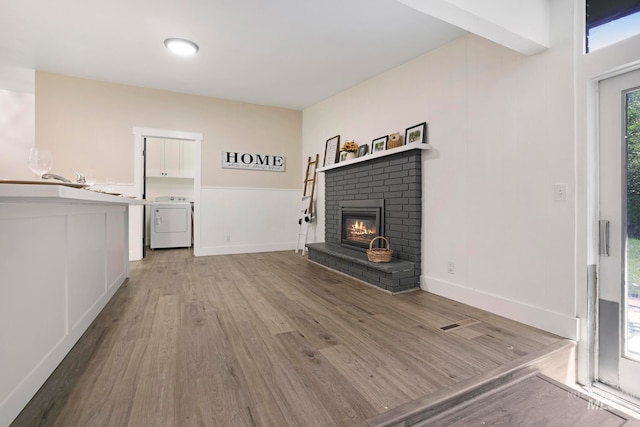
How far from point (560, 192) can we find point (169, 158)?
642 centimetres

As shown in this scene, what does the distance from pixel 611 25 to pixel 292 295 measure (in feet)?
9.98

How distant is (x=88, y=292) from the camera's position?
204cm

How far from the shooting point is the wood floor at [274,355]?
1229mm

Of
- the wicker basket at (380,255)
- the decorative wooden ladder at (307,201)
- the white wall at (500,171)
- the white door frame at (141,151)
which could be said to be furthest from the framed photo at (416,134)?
the white door frame at (141,151)

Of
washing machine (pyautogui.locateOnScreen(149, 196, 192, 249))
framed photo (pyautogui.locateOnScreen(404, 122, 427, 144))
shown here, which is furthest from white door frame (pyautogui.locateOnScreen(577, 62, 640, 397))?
washing machine (pyautogui.locateOnScreen(149, 196, 192, 249))

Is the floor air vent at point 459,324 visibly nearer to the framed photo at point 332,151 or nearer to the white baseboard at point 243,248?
the framed photo at point 332,151

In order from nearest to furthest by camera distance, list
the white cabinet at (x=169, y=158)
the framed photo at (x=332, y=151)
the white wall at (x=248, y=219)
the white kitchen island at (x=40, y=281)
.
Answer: the white kitchen island at (x=40, y=281)
the framed photo at (x=332, y=151)
the white wall at (x=248, y=219)
the white cabinet at (x=169, y=158)

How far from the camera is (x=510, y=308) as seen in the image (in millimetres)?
2297

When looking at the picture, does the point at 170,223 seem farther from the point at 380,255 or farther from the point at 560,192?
the point at 560,192

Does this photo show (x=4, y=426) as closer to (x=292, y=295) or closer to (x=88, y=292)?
(x=88, y=292)

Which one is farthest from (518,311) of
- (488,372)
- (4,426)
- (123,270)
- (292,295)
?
(123,270)

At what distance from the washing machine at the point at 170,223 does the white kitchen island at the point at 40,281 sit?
12.3 ft

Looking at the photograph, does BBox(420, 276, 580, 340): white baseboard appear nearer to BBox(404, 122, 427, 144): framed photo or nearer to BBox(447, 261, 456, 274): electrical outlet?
BBox(447, 261, 456, 274): electrical outlet

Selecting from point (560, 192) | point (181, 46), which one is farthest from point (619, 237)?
point (181, 46)
